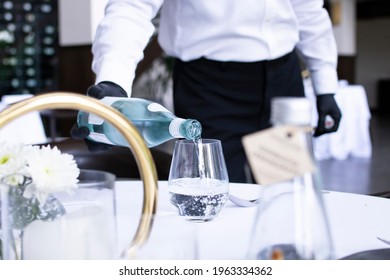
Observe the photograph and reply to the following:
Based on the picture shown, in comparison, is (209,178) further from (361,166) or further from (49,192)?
(361,166)

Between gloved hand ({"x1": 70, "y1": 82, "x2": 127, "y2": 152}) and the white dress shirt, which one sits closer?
gloved hand ({"x1": 70, "y1": 82, "x2": 127, "y2": 152})

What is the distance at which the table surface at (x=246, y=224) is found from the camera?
57cm

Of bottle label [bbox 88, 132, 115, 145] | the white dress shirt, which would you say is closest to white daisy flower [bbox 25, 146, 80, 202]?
bottle label [bbox 88, 132, 115, 145]

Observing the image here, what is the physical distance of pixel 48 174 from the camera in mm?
430

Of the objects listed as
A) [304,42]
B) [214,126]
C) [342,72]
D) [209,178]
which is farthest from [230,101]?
[342,72]

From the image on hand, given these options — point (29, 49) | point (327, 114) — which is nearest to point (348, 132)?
point (327, 114)

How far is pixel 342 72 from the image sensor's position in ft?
26.5

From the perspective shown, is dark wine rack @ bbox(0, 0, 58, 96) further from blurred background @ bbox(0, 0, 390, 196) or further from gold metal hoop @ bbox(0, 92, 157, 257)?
gold metal hoop @ bbox(0, 92, 157, 257)

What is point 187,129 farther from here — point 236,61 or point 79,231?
point 236,61

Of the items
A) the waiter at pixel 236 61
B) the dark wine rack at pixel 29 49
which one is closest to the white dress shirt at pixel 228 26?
the waiter at pixel 236 61

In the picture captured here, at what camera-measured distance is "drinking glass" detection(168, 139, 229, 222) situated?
674mm

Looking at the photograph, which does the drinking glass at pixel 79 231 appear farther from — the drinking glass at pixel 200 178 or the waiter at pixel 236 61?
the waiter at pixel 236 61

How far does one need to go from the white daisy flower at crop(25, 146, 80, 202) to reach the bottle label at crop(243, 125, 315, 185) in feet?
0.59

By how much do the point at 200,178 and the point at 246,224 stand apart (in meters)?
0.09
